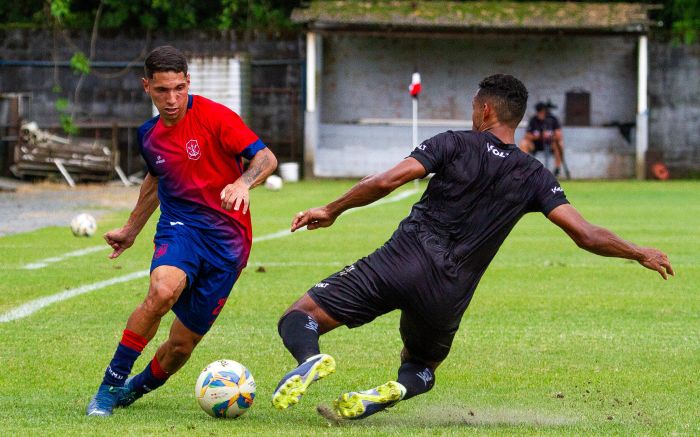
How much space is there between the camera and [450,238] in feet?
21.4

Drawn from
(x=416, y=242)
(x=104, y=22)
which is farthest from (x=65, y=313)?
(x=104, y=22)

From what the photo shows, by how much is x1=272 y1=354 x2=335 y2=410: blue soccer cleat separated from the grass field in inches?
13.1

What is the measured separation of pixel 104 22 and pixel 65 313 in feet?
102

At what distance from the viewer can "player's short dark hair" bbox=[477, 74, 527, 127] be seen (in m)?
6.63

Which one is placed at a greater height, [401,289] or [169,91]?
[169,91]

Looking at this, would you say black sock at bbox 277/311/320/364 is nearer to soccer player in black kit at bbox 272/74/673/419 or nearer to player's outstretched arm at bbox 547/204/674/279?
soccer player in black kit at bbox 272/74/673/419

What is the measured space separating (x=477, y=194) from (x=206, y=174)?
145 centimetres

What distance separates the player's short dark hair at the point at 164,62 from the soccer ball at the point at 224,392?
1.52 m

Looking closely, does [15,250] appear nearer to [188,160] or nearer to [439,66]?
[188,160]

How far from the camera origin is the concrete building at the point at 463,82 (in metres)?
36.8

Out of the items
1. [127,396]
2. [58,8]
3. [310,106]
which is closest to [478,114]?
[127,396]

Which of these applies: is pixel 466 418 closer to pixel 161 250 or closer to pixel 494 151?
pixel 494 151

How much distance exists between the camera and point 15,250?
15953 mm

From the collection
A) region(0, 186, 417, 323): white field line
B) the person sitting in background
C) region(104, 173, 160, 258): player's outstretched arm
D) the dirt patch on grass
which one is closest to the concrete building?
the person sitting in background
